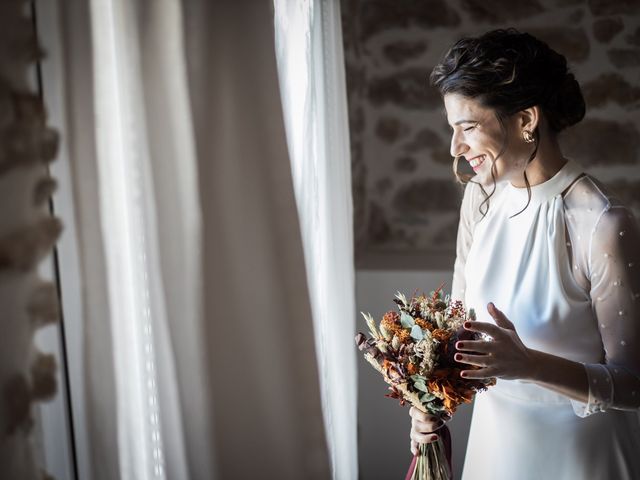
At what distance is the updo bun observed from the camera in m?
1.14

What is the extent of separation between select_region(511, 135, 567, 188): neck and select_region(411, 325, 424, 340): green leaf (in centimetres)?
44

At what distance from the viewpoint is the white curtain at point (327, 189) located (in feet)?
4.57

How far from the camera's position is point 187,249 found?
789 mm

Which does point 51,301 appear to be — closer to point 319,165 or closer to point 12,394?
point 12,394

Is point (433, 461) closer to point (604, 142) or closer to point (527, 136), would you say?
point (527, 136)

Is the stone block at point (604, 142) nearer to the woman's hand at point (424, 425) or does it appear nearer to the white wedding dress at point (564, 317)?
the white wedding dress at point (564, 317)

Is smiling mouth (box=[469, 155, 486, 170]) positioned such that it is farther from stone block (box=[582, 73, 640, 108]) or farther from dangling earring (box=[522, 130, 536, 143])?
stone block (box=[582, 73, 640, 108])

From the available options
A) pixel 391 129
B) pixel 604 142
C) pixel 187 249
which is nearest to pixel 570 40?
pixel 604 142

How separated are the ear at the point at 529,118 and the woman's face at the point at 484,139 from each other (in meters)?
0.01

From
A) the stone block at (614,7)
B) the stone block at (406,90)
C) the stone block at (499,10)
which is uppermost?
the stone block at (499,10)

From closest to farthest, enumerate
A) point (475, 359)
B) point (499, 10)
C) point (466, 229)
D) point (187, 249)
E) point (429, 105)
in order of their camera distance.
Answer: point (187, 249) < point (475, 359) < point (466, 229) < point (499, 10) < point (429, 105)

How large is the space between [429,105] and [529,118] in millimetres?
1724

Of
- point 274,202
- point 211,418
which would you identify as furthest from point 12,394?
point 274,202

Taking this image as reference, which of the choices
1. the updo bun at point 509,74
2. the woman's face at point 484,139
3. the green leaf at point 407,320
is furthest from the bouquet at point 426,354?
the updo bun at point 509,74
